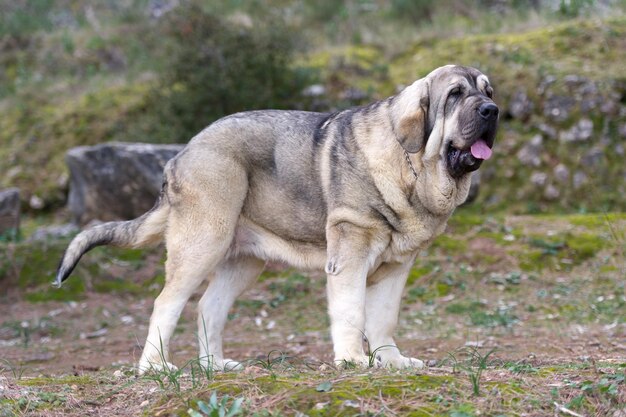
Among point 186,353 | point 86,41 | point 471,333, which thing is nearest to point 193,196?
point 186,353

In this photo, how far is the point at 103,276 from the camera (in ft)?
33.8

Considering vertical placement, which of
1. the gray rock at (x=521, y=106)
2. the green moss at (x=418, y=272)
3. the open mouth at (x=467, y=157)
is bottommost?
the green moss at (x=418, y=272)

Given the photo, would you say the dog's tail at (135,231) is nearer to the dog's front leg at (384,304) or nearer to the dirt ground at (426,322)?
the dirt ground at (426,322)

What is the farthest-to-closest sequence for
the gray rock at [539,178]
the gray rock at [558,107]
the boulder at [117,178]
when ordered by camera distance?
the gray rock at [558,107] → the gray rock at [539,178] → the boulder at [117,178]

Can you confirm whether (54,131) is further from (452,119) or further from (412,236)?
(452,119)

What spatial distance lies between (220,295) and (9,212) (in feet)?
21.6

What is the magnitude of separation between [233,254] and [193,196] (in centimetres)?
58

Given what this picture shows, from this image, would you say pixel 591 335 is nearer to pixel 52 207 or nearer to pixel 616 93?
pixel 616 93

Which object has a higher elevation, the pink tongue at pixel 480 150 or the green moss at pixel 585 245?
the pink tongue at pixel 480 150

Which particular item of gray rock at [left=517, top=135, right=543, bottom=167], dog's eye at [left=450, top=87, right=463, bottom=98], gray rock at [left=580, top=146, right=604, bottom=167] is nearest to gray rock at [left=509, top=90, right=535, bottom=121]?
gray rock at [left=517, top=135, right=543, bottom=167]

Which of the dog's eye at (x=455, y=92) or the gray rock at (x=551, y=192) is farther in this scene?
the gray rock at (x=551, y=192)

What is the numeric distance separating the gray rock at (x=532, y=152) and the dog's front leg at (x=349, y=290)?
7711 millimetres

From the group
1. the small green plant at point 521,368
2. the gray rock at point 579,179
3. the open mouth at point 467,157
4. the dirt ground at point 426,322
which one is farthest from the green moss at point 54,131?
the small green plant at point 521,368

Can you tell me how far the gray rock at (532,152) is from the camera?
12445 millimetres
